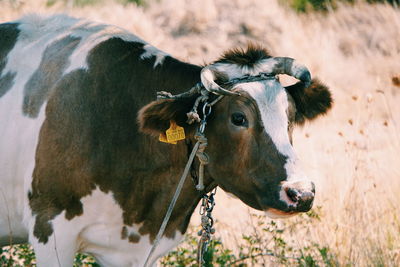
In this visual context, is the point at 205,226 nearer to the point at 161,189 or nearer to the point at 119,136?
the point at 161,189

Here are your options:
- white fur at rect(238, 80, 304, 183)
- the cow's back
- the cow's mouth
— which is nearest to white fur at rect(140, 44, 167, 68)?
the cow's back

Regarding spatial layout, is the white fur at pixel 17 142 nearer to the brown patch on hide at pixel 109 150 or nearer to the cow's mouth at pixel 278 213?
the brown patch on hide at pixel 109 150

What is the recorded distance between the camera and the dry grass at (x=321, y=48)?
29.7ft

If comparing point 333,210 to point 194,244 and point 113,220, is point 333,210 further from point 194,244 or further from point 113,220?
point 113,220

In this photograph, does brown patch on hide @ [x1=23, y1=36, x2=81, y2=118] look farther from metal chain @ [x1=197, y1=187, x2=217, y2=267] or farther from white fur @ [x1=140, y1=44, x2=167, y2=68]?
metal chain @ [x1=197, y1=187, x2=217, y2=267]

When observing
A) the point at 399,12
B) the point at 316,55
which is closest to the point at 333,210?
the point at 316,55

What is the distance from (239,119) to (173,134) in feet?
1.52

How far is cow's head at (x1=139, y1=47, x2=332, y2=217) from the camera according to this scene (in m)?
4.37

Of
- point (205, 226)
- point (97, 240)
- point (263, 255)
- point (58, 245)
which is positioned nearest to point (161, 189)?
point (205, 226)

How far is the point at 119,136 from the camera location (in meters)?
4.95

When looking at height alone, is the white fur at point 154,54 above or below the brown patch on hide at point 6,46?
above

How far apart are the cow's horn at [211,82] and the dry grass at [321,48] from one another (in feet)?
10.6

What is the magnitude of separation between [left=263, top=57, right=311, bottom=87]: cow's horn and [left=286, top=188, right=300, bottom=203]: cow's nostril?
36.5 inches

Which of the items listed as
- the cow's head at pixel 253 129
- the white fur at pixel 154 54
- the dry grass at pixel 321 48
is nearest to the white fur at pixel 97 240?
the cow's head at pixel 253 129
